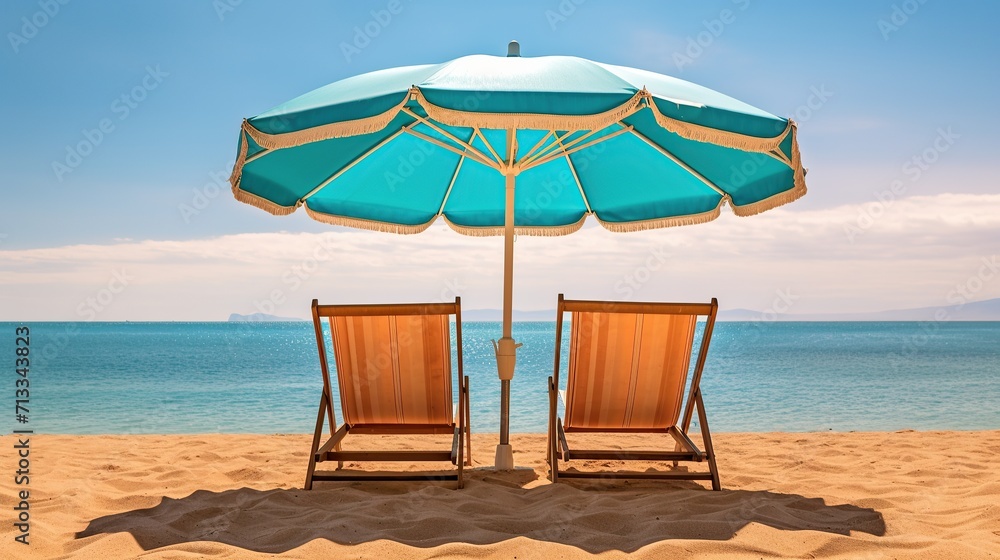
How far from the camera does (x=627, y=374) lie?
11.6ft

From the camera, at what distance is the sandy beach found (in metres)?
2.31

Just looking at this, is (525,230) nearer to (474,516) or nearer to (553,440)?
(553,440)

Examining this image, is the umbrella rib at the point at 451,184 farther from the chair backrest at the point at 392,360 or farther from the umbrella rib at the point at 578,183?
the chair backrest at the point at 392,360

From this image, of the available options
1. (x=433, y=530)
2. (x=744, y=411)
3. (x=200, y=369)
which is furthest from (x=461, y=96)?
(x=200, y=369)

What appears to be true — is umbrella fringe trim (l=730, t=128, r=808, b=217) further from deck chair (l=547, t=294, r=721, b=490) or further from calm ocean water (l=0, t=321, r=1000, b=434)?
calm ocean water (l=0, t=321, r=1000, b=434)

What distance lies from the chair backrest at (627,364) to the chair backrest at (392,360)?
0.66 metres

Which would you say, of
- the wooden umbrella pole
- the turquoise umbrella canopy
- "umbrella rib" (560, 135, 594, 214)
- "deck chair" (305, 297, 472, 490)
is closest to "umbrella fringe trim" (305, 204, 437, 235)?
the turquoise umbrella canopy

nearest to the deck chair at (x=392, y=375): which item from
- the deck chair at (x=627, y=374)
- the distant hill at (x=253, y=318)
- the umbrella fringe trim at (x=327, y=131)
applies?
Result: the deck chair at (x=627, y=374)

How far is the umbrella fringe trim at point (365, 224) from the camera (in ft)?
15.1

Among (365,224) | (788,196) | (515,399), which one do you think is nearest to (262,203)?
(365,224)

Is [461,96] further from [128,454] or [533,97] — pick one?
[128,454]

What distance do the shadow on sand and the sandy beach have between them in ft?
0.03

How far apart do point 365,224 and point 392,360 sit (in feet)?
5.23

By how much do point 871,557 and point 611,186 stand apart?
322 centimetres
